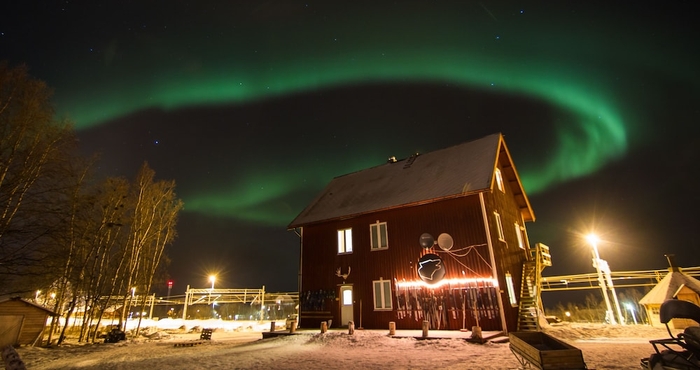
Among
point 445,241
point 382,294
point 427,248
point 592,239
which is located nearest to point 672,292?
point 592,239

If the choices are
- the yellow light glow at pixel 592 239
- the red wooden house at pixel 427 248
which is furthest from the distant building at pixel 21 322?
the yellow light glow at pixel 592 239

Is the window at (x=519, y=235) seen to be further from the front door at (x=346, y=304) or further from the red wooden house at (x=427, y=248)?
the front door at (x=346, y=304)

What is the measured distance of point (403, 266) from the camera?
19.6 metres

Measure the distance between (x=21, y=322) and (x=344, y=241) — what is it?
19109mm

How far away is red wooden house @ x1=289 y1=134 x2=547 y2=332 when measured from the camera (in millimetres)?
17531

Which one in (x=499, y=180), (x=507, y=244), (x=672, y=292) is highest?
(x=499, y=180)

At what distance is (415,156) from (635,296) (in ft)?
148

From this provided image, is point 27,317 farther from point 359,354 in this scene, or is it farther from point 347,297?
point 359,354

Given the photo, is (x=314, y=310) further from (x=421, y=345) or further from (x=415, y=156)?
(x=415, y=156)

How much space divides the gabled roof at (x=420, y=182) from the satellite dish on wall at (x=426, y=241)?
1.95 metres

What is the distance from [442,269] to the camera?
18.2 metres

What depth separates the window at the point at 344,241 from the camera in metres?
22.3

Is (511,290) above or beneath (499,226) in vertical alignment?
beneath

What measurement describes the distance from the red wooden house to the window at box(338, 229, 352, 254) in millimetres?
68
